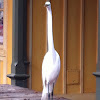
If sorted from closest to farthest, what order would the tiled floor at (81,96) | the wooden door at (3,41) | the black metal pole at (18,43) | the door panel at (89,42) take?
the black metal pole at (18,43) → the wooden door at (3,41) → the tiled floor at (81,96) → the door panel at (89,42)

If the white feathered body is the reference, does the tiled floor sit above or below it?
below

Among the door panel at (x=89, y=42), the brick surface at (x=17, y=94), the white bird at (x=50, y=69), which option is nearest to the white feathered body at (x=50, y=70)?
the white bird at (x=50, y=69)

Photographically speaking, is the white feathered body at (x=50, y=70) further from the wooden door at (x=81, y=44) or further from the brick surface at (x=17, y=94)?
the wooden door at (x=81, y=44)

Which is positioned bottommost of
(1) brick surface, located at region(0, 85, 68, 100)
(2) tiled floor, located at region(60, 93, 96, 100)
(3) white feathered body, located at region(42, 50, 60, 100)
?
(2) tiled floor, located at region(60, 93, 96, 100)

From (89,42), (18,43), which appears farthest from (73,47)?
(18,43)

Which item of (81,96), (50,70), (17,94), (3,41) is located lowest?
(81,96)

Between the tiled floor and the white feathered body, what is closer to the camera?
the white feathered body

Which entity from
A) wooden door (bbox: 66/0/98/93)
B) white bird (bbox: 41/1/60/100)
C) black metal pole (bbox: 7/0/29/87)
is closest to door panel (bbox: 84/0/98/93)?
wooden door (bbox: 66/0/98/93)

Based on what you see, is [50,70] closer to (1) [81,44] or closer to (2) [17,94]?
(2) [17,94]

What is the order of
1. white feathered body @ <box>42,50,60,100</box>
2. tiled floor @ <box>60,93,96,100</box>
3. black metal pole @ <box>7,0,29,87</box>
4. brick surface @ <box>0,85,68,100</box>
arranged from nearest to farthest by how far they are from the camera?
white feathered body @ <box>42,50,60,100</box> → brick surface @ <box>0,85,68,100</box> → black metal pole @ <box>7,0,29,87</box> → tiled floor @ <box>60,93,96,100</box>

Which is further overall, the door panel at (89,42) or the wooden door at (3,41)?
the door panel at (89,42)

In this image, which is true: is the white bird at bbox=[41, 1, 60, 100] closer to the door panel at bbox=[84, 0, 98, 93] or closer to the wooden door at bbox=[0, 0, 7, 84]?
the wooden door at bbox=[0, 0, 7, 84]

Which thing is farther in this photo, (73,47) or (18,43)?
(73,47)

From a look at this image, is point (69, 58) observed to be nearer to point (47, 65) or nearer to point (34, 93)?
point (34, 93)
